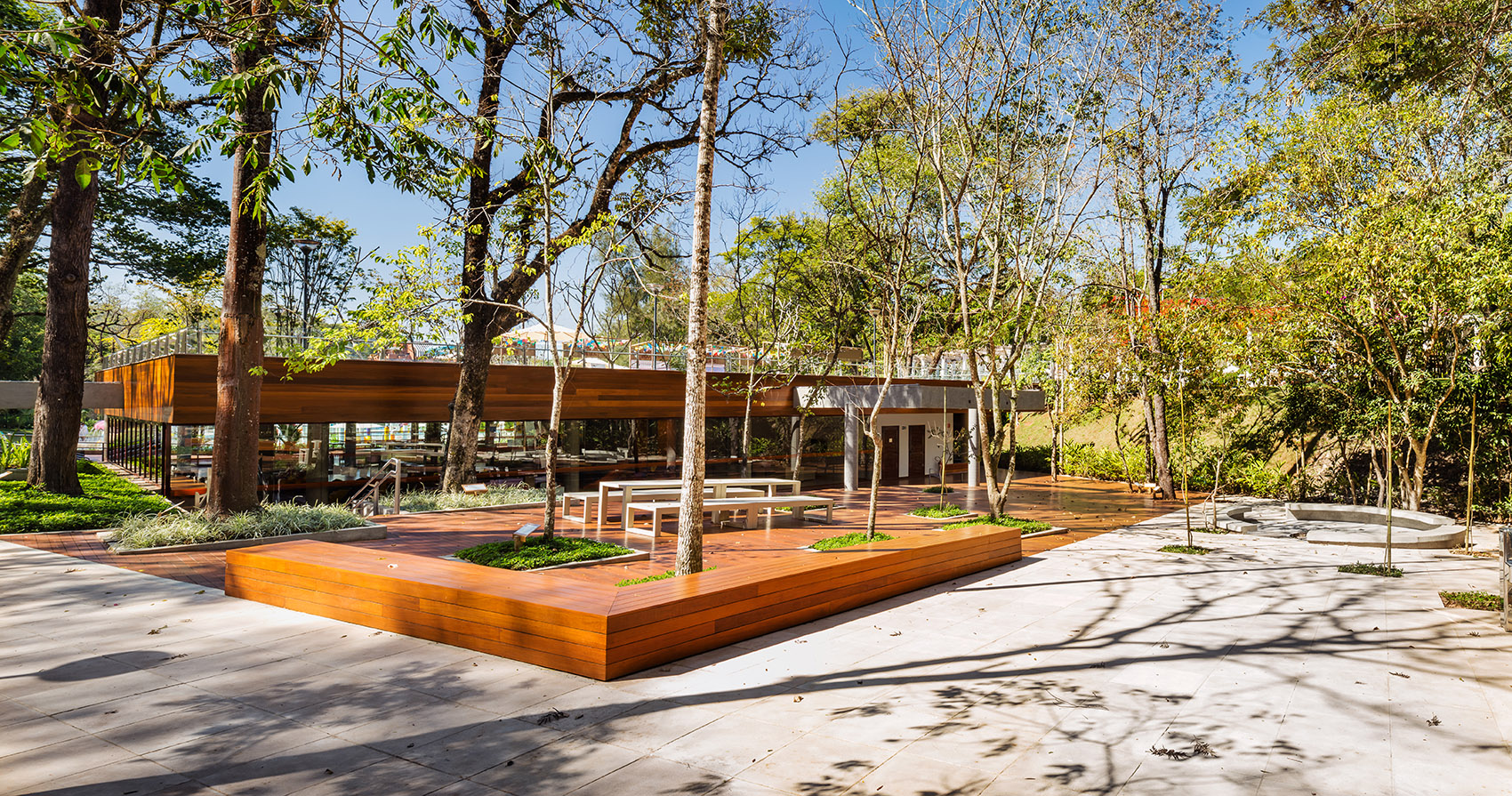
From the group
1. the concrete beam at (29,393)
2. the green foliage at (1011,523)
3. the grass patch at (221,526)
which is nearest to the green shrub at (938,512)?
the green foliage at (1011,523)

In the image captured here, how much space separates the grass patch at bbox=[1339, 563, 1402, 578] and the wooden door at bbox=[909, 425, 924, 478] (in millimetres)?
15129

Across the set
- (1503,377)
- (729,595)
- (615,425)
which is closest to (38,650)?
(729,595)

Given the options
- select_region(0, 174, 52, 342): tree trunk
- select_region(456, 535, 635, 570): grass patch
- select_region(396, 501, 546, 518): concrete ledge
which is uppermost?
select_region(0, 174, 52, 342): tree trunk

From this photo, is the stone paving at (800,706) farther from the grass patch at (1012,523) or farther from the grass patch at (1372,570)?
the grass patch at (1012,523)

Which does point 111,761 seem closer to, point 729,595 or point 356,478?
point 729,595

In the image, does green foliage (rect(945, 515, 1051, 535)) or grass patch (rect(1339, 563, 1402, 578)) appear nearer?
grass patch (rect(1339, 563, 1402, 578))

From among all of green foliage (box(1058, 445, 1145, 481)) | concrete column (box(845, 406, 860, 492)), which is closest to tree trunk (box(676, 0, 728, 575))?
concrete column (box(845, 406, 860, 492))

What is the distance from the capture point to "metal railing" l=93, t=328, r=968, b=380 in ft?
45.8

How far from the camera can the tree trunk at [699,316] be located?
7055mm

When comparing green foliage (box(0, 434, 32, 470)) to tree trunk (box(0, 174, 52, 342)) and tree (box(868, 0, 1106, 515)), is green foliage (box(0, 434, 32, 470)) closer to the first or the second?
tree trunk (box(0, 174, 52, 342))

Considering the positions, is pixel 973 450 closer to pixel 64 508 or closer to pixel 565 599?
pixel 565 599

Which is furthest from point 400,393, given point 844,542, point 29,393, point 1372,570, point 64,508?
point 1372,570

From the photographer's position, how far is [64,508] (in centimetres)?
→ 1253

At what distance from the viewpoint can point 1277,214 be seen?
53.7 feet
